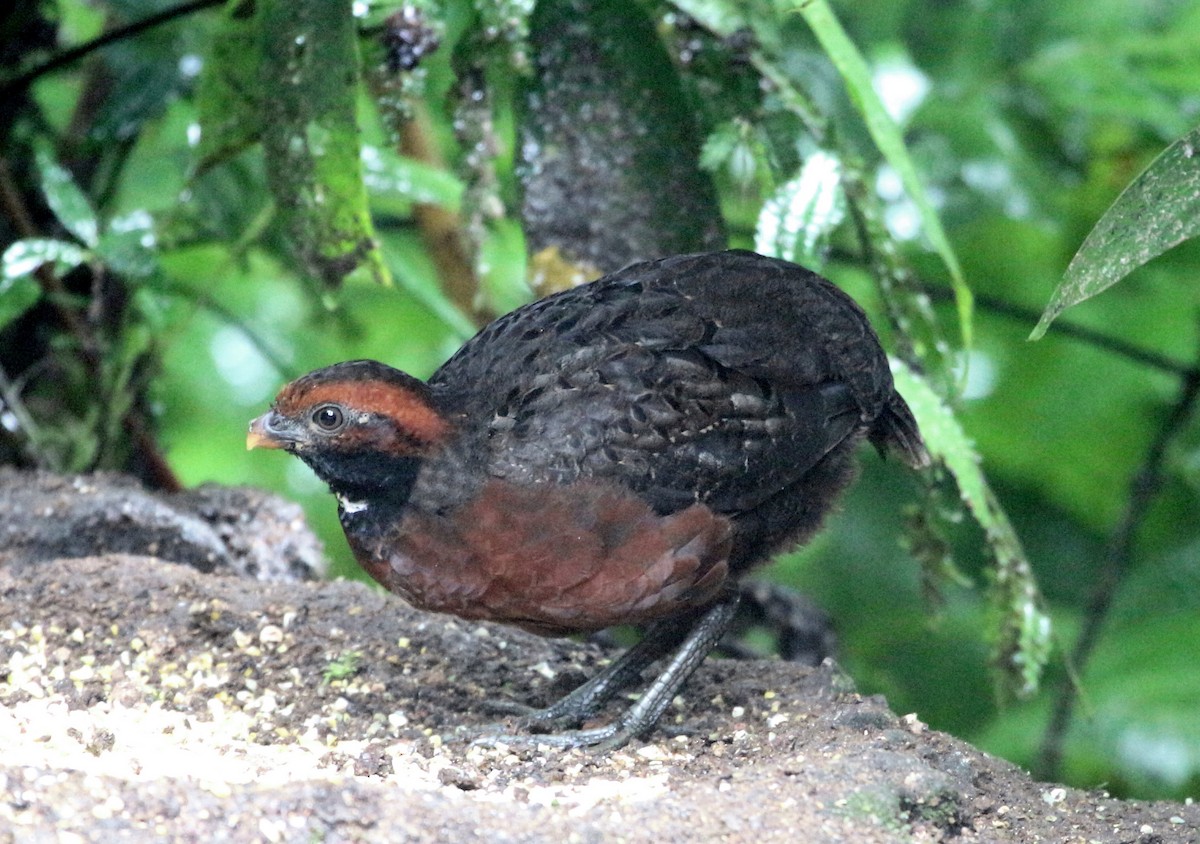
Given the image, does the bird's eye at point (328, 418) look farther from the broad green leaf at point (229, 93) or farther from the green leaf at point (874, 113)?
the green leaf at point (874, 113)

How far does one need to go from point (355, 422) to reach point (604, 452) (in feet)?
1.89

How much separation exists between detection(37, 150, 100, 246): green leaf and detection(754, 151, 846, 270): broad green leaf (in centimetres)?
203

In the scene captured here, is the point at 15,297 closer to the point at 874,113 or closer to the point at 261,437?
the point at 261,437

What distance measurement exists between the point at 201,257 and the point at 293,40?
2.58 metres

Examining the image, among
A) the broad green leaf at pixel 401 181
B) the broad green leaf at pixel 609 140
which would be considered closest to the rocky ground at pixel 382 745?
the broad green leaf at pixel 609 140

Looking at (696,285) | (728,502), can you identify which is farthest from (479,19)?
(728,502)

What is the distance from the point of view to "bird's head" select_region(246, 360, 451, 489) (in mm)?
3195

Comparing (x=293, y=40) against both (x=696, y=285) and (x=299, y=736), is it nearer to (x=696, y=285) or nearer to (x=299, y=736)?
(x=696, y=285)

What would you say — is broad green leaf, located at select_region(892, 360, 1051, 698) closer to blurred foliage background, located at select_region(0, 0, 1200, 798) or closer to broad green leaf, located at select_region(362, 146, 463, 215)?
blurred foliage background, located at select_region(0, 0, 1200, 798)

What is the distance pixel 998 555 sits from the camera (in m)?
3.91

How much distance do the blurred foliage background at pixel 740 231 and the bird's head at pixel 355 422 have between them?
0.67 meters

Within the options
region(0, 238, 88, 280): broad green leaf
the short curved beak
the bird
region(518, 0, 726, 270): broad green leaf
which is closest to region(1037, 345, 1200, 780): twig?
the bird

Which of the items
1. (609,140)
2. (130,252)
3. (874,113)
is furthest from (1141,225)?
(130,252)

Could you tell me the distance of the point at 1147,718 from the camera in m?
5.07
